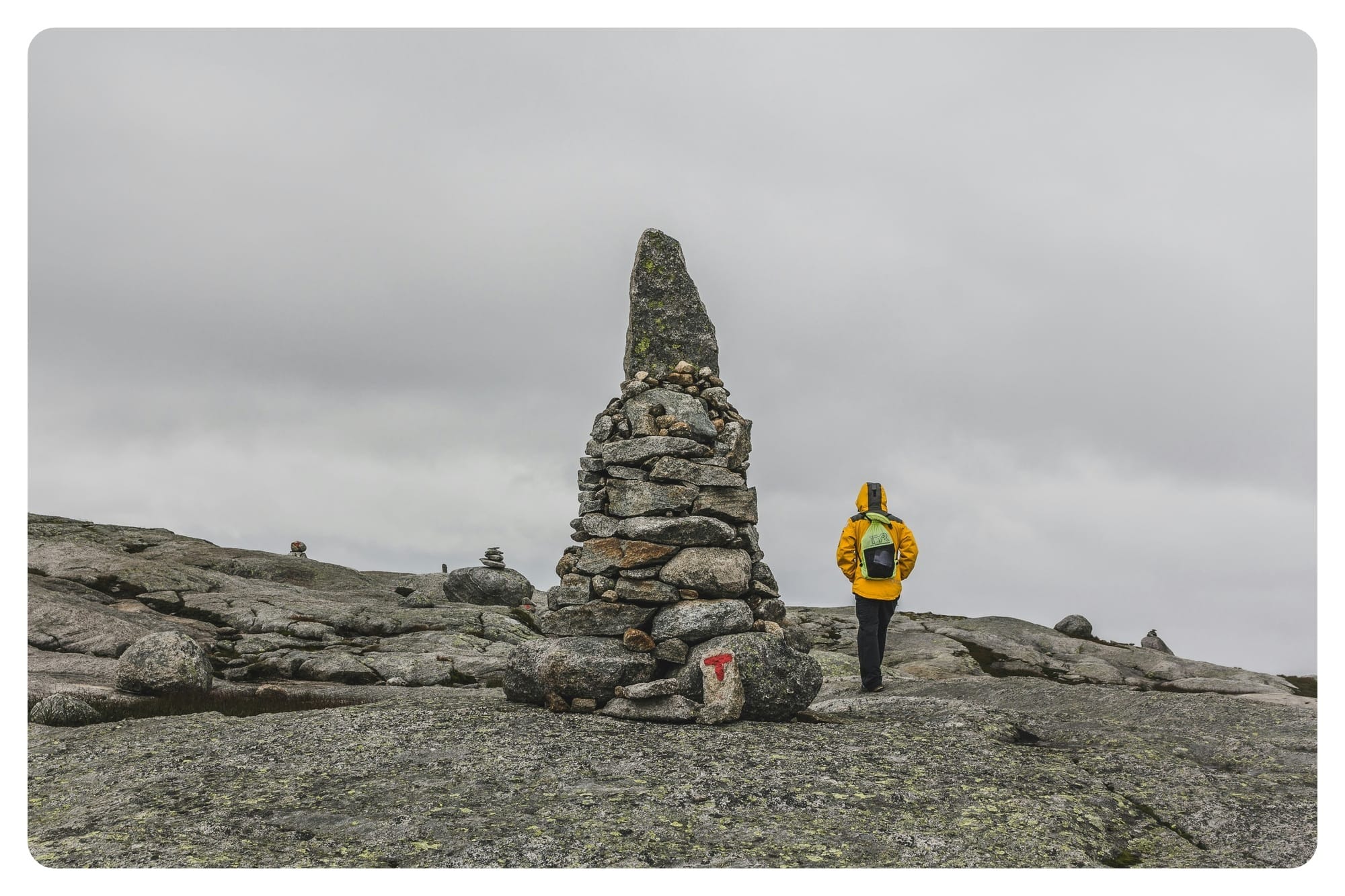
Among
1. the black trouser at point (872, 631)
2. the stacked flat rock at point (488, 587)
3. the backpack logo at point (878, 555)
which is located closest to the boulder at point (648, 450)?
the backpack logo at point (878, 555)

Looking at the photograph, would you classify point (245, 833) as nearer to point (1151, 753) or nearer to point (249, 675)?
point (1151, 753)

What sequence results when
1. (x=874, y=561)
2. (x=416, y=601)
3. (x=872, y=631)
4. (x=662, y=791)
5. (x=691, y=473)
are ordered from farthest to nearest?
(x=416, y=601) < (x=872, y=631) < (x=874, y=561) < (x=691, y=473) < (x=662, y=791)

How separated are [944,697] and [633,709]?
24.3ft

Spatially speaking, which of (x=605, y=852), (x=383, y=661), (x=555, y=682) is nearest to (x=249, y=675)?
(x=383, y=661)

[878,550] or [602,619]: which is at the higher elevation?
[878,550]

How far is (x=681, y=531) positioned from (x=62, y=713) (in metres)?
12.7

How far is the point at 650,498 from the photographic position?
49.8 ft

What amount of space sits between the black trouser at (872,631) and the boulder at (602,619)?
556 centimetres

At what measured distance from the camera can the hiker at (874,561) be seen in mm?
17672

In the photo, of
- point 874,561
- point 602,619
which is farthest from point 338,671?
point 874,561

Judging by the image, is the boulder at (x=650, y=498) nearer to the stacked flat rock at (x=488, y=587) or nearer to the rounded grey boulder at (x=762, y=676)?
the rounded grey boulder at (x=762, y=676)

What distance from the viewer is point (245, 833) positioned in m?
8.36

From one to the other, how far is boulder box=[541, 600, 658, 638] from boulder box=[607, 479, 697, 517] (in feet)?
5.71

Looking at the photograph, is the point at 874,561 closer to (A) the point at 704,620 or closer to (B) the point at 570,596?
(A) the point at 704,620
